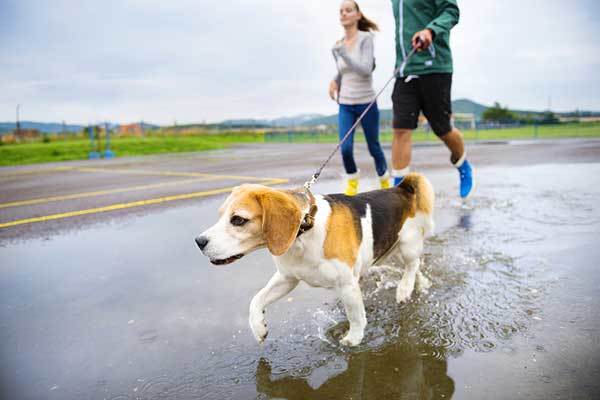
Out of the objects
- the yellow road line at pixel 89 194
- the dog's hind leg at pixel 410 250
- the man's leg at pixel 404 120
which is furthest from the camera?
the yellow road line at pixel 89 194

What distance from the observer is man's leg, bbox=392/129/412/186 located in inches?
196

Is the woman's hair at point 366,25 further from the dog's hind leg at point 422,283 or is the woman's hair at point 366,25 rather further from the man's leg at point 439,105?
the dog's hind leg at point 422,283

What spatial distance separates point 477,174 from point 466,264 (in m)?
5.71

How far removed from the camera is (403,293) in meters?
2.91

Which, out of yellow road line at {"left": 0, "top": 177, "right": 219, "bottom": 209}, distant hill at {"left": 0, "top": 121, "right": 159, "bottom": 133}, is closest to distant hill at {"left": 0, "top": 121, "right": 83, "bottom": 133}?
distant hill at {"left": 0, "top": 121, "right": 159, "bottom": 133}

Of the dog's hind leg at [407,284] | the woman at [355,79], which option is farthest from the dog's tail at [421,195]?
the woman at [355,79]

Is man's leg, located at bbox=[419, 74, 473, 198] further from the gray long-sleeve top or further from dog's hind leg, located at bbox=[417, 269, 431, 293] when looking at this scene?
dog's hind leg, located at bbox=[417, 269, 431, 293]

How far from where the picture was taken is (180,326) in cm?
262

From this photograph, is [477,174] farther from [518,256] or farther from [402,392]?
[402,392]

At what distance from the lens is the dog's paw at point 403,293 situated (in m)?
2.87

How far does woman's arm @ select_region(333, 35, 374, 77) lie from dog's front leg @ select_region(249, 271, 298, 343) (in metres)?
3.44

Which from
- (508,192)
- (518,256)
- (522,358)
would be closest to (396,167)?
(518,256)

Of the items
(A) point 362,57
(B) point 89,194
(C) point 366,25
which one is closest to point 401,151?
(A) point 362,57

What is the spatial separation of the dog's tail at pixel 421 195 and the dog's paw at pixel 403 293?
1.86ft
